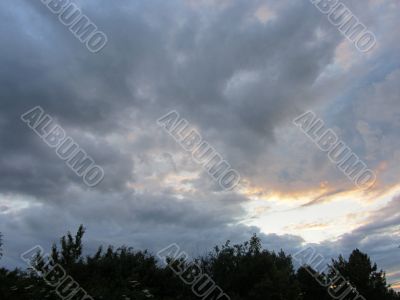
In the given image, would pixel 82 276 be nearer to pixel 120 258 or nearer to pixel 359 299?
pixel 120 258

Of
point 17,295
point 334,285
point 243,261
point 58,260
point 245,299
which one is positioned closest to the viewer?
point 17,295

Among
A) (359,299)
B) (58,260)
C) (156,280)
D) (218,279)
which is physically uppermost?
(58,260)

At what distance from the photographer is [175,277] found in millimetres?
43500

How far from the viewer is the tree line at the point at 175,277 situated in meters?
34.0

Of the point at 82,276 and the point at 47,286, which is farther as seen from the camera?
the point at 82,276

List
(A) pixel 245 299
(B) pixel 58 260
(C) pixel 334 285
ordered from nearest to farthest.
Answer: (B) pixel 58 260 < (A) pixel 245 299 < (C) pixel 334 285

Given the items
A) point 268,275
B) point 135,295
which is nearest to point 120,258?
point 135,295

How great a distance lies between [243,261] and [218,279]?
11.1 feet

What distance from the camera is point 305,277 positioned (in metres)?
52.6

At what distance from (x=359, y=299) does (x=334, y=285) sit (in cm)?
356

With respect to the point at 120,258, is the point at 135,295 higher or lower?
lower

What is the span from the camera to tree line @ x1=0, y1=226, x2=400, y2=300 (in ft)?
112

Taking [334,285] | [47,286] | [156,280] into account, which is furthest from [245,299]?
[47,286]

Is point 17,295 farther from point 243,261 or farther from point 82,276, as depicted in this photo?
point 243,261
